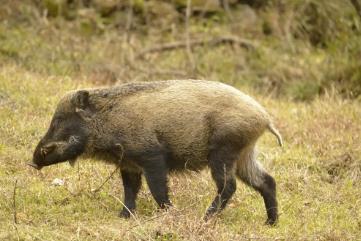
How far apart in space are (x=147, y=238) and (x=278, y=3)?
11.5 meters

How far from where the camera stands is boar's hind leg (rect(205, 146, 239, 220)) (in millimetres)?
7223

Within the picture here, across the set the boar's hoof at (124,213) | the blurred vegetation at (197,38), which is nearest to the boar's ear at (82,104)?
the boar's hoof at (124,213)

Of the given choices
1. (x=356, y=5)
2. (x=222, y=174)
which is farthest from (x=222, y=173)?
(x=356, y=5)

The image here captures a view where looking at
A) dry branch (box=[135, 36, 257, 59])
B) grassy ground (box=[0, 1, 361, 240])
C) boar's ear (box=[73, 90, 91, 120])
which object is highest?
boar's ear (box=[73, 90, 91, 120])

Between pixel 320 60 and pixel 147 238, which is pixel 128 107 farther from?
pixel 320 60

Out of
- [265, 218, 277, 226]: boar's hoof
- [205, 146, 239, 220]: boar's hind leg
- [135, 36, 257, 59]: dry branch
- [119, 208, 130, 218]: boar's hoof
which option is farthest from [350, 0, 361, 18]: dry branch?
[119, 208, 130, 218]: boar's hoof

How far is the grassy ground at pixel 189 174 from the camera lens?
23.1 feet

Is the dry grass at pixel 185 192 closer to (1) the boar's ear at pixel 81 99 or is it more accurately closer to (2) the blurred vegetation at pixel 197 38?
(1) the boar's ear at pixel 81 99

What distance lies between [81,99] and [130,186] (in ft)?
3.11

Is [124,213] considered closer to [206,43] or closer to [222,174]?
[222,174]

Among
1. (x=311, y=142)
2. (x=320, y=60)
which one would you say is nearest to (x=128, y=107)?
(x=311, y=142)

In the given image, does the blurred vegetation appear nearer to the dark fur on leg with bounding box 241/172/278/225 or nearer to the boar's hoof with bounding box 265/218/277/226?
the dark fur on leg with bounding box 241/172/278/225

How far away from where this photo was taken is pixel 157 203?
24.0 feet

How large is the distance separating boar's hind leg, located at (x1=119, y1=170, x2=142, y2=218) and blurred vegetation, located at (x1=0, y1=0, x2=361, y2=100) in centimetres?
523
